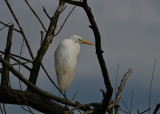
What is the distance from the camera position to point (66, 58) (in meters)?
5.09

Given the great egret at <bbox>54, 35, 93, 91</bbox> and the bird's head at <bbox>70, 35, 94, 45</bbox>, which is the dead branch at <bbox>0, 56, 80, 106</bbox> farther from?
the bird's head at <bbox>70, 35, 94, 45</bbox>

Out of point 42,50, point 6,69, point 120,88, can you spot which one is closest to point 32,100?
Answer: point 6,69

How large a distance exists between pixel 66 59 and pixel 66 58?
16 millimetres

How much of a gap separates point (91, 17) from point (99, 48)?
19 cm

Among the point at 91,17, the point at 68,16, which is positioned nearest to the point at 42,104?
the point at 91,17

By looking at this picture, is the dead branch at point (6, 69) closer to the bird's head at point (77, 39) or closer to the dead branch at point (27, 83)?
the dead branch at point (27, 83)

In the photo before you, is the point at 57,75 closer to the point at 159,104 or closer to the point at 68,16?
the point at 68,16

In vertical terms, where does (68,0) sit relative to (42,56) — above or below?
below

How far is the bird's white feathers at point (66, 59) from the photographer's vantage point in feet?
16.6

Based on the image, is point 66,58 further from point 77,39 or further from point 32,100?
point 32,100

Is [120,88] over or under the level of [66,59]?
under

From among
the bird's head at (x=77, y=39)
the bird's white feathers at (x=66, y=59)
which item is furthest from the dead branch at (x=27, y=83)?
the bird's head at (x=77, y=39)

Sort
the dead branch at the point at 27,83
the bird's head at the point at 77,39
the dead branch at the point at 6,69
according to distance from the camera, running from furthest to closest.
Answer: the bird's head at the point at 77,39 → the dead branch at the point at 6,69 → the dead branch at the point at 27,83

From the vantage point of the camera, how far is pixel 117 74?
2.69 metres
